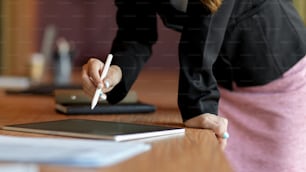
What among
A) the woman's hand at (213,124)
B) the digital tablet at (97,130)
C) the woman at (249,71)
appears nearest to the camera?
the digital tablet at (97,130)

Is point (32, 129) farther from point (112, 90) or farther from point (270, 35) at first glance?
point (270, 35)

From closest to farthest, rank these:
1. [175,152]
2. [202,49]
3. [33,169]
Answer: [33,169]
[175,152]
[202,49]

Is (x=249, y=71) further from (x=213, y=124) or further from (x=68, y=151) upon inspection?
(x=68, y=151)

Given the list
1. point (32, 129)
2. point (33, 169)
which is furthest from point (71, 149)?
point (32, 129)

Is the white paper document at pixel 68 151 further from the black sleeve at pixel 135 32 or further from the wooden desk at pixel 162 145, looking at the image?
the black sleeve at pixel 135 32

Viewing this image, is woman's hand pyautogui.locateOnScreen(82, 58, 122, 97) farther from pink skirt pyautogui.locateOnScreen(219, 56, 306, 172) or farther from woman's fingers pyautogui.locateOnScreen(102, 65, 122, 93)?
pink skirt pyautogui.locateOnScreen(219, 56, 306, 172)

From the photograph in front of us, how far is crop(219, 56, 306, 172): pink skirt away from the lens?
926mm

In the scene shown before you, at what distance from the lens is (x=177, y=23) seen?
0.96 meters

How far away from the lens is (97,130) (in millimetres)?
688

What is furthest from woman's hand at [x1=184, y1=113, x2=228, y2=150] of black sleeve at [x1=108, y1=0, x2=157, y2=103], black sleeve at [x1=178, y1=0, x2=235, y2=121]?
black sleeve at [x1=108, y1=0, x2=157, y2=103]

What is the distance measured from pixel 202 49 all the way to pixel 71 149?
1.04 feet

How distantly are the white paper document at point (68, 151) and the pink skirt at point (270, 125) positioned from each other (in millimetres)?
353

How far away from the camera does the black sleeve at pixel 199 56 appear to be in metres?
0.82

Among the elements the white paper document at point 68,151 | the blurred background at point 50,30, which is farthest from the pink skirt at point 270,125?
the blurred background at point 50,30
